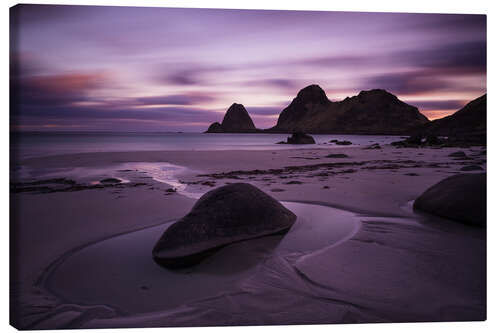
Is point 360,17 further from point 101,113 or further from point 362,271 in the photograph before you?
point 101,113

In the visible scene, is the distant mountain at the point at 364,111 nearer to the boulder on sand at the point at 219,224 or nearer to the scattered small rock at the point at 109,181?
the boulder on sand at the point at 219,224

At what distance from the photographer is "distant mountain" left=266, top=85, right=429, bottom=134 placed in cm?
446

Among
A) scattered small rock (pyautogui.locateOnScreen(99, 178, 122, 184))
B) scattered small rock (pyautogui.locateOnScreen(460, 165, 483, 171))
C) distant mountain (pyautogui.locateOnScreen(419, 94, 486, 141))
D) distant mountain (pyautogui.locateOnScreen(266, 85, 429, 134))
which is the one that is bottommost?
scattered small rock (pyautogui.locateOnScreen(99, 178, 122, 184))

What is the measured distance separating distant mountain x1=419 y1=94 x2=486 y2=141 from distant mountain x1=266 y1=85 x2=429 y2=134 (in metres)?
0.35

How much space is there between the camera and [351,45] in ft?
12.1

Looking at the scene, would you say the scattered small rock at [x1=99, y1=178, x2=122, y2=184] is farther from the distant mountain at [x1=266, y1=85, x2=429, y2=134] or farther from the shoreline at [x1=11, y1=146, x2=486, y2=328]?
the distant mountain at [x1=266, y1=85, x2=429, y2=134]

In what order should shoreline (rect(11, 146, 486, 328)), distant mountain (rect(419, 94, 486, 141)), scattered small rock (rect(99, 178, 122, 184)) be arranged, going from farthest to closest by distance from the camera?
scattered small rock (rect(99, 178, 122, 184)) < distant mountain (rect(419, 94, 486, 141)) < shoreline (rect(11, 146, 486, 328))

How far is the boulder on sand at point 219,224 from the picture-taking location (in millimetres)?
2506

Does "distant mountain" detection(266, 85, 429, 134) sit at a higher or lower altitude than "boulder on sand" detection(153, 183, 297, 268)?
higher

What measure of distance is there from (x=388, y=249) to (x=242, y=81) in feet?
9.22

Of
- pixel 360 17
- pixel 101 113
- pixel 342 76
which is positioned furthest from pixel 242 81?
pixel 101 113

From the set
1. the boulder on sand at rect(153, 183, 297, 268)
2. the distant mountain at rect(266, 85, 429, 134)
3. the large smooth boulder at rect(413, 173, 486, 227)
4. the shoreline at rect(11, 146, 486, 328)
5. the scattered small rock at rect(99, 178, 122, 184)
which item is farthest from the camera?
the scattered small rock at rect(99, 178, 122, 184)

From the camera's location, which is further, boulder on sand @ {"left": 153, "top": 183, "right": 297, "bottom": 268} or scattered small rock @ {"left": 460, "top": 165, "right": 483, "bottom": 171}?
scattered small rock @ {"left": 460, "top": 165, "right": 483, "bottom": 171}

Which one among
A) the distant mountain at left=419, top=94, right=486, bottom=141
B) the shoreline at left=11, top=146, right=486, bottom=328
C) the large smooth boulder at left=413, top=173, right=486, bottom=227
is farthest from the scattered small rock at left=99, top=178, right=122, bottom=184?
the distant mountain at left=419, top=94, right=486, bottom=141
